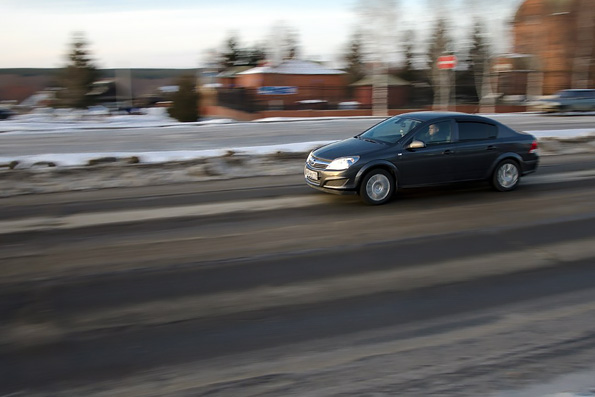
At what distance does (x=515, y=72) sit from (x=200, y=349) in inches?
2023

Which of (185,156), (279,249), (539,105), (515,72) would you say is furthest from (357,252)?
(515,72)

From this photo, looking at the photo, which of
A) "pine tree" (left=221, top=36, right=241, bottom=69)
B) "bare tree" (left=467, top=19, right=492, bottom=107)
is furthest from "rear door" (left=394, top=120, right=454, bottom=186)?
"pine tree" (left=221, top=36, right=241, bottom=69)

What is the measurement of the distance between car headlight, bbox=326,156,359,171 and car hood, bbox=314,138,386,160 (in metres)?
0.09

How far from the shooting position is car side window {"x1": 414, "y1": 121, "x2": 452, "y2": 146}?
32.0 feet

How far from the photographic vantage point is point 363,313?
5.17 meters

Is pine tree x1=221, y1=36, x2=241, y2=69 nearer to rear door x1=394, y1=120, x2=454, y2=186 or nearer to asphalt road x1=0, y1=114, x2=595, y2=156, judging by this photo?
asphalt road x1=0, y1=114, x2=595, y2=156

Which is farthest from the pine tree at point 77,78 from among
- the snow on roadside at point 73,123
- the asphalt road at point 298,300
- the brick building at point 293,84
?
the asphalt road at point 298,300

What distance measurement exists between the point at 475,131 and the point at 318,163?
9.88 feet

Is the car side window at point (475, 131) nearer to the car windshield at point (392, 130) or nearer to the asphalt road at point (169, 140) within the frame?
the car windshield at point (392, 130)

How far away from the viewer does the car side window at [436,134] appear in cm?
976

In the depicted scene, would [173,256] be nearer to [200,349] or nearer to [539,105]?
[200,349]

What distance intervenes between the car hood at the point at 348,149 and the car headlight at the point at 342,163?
87mm

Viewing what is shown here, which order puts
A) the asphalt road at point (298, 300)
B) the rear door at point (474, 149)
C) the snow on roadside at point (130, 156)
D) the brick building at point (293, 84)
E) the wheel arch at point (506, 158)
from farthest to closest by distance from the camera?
the brick building at point (293, 84) < the snow on roadside at point (130, 156) < the wheel arch at point (506, 158) < the rear door at point (474, 149) < the asphalt road at point (298, 300)

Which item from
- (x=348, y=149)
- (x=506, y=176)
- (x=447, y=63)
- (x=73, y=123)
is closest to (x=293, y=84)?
(x=447, y=63)
